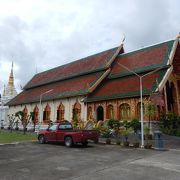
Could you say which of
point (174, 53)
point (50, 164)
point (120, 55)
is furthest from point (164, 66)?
point (50, 164)

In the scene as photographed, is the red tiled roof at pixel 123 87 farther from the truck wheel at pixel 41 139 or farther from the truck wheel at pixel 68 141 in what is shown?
the truck wheel at pixel 41 139

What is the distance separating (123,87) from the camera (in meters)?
→ 30.1

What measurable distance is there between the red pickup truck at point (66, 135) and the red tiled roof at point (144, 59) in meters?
14.3

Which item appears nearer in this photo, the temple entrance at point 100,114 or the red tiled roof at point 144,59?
the red tiled roof at point 144,59

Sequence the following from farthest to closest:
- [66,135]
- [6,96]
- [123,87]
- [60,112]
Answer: [6,96]
[60,112]
[123,87]
[66,135]

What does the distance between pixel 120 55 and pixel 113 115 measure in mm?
11399

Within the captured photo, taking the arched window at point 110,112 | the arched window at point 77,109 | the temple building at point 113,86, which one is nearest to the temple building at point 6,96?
the temple building at point 113,86

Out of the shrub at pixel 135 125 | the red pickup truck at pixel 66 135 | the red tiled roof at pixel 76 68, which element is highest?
the red tiled roof at pixel 76 68

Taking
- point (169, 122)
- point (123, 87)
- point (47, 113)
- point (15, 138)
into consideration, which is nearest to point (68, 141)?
point (15, 138)

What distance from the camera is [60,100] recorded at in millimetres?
38281

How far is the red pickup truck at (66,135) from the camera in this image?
59.0 feet

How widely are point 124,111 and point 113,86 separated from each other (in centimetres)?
442

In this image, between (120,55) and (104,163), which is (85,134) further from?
(120,55)

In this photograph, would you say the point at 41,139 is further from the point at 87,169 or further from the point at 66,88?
the point at 66,88
